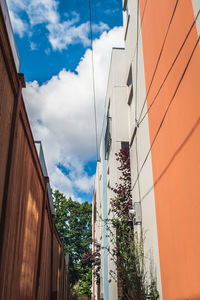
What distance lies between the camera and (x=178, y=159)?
3400 mm

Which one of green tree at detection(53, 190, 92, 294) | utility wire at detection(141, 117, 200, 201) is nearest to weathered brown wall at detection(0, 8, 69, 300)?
utility wire at detection(141, 117, 200, 201)

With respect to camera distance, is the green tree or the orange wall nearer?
the orange wall

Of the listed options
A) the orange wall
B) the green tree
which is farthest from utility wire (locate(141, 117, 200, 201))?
the green tree

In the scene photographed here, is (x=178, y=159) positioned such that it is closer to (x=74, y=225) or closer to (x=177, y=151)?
(x=177, y=151)

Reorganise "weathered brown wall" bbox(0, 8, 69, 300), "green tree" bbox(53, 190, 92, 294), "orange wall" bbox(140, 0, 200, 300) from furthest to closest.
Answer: "green tree" bbox(53, 190, 92, 294)
"orange wall" bbox(140, 0, 200, 300)
"weathered brown wall" bbox(0, 8, 69, 300)

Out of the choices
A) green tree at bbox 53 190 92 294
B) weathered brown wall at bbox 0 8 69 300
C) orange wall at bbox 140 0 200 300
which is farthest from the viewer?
green tree at bbox 53 190 92 294

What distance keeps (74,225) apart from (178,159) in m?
30.2

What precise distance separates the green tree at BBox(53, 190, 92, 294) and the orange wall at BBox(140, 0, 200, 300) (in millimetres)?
27340

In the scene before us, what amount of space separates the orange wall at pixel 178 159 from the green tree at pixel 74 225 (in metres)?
27.3

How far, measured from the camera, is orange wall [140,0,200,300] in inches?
114

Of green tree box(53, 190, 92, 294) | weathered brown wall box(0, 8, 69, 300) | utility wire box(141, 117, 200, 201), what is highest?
green tree box(53, 190, 92, 294)

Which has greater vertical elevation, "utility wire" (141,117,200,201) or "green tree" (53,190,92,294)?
"green tree" (53,190,92,294)

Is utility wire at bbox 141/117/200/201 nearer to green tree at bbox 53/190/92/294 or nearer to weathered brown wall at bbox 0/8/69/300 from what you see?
weathered brown wall at bbox 0/8/69/300

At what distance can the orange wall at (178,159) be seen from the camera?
290 centimetres
